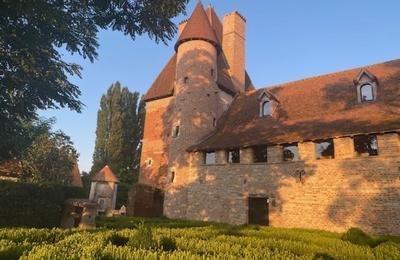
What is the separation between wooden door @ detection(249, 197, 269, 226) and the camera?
712 inches

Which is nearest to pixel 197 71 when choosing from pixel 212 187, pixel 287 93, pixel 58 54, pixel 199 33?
pixel 199 33

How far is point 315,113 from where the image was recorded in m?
18.5

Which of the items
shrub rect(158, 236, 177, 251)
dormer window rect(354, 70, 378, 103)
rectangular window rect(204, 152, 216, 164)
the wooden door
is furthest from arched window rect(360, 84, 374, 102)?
shrub rect(158, 236, 177, 251)

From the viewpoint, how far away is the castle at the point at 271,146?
48.1 ft

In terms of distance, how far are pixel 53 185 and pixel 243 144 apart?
10.5 metres

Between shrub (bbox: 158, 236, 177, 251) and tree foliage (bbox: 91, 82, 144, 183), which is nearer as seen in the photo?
shrub (bbox: 158, 236, 177, 251)

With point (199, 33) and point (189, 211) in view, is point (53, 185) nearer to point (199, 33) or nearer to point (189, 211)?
point (189, 211)

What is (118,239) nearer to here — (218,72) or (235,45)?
(218,72)

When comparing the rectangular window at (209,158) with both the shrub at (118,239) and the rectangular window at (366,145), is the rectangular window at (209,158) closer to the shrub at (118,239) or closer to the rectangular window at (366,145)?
the rectangular window at (366,145)

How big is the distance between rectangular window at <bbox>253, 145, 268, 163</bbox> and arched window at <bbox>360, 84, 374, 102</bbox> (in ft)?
20.5

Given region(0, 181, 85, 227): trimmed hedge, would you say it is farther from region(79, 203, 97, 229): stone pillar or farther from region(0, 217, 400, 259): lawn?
region(0, 217, 400, 259): lawn

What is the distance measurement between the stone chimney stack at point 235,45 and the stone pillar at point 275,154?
10610 millimetres

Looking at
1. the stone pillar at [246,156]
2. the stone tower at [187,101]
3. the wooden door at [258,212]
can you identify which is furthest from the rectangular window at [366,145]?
the stone tower at [187,101]

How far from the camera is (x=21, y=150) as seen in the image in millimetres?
16281
